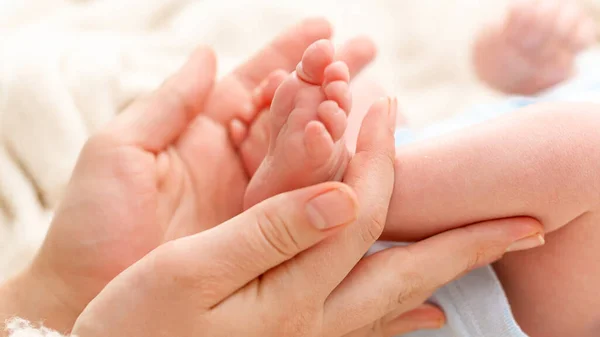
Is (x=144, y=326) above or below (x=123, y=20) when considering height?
below

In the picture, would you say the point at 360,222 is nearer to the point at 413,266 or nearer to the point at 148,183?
the point at 413,266

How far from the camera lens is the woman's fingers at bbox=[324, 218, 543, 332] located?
61 centimetres

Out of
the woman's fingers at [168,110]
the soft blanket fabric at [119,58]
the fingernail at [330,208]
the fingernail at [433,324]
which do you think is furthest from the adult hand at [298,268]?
the soft blanket fabric at [119,58]

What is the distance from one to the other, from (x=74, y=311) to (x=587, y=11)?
1.18 m

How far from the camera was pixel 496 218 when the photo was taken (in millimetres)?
640

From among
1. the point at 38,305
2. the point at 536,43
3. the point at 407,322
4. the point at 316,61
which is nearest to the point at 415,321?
the point at 407,322

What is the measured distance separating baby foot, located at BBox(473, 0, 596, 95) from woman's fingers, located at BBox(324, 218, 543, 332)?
0.52 metres

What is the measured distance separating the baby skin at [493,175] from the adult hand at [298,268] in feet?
0.09

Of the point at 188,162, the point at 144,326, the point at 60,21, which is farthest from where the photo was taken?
the point at 60,21

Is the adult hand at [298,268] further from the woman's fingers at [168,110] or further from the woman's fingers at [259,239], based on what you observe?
the woman's fingers at [168,110]

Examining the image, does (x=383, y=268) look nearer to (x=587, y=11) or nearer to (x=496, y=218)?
(x=496, y=218)

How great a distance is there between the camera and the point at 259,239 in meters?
0.52

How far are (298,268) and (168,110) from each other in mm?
348

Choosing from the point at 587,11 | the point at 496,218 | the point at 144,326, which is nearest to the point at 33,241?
the point at 144,326
